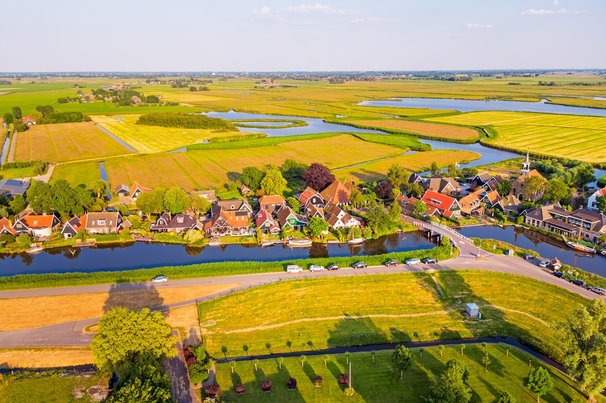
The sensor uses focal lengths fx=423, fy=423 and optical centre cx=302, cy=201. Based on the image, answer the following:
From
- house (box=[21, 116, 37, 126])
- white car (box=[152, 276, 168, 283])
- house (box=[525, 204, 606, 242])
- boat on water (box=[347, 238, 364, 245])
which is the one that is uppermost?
house (box=[21, 116, 37, 126])

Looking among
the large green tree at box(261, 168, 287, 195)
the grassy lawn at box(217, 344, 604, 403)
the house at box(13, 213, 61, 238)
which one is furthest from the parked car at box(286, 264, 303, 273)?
the house at box(13, 213, 61, 238)

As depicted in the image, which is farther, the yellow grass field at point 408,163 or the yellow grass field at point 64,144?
the yellow grass field at point 64,144

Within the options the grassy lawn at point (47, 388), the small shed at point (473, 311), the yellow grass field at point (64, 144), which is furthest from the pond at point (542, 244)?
the yellow grass field at point (64, 144)

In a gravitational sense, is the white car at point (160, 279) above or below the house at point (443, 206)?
below

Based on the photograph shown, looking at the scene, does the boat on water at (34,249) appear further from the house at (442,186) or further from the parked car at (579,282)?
the parked car at (579,282)

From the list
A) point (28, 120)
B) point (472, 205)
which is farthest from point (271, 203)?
point (28, 120)

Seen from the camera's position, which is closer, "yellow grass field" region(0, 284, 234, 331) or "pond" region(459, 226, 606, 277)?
"yellow grass field" region(0, 284, 234, 331)

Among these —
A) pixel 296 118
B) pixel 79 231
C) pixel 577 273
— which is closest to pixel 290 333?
pixel 577 273

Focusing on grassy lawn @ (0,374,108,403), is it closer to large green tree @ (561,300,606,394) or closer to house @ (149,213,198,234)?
house @ (149,213,198,234)
